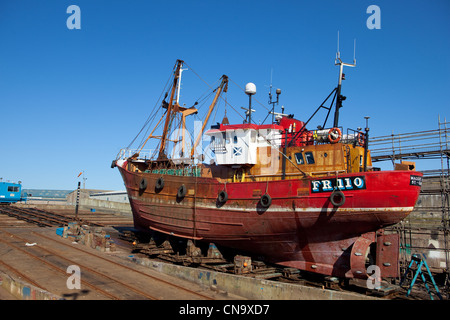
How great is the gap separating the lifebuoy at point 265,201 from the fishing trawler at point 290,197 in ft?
0.16

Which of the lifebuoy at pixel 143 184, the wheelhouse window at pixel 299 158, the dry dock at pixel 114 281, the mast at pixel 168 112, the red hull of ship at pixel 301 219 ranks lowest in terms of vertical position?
the dry dock at pixel 114 281

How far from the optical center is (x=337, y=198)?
14727mm

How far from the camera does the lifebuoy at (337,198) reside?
1438cm

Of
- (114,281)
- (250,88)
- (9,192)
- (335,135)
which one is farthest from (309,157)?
(9,192)

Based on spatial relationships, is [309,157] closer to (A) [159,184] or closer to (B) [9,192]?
(A) [159,184]

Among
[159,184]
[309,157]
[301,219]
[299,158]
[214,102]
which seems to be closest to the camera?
[301,219]

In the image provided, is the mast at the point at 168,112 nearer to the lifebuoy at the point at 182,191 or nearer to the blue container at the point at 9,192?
the lifebuoy at the point at 182,191

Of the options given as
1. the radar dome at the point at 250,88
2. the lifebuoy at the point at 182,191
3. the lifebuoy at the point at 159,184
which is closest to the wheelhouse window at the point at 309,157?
the radar dome at the point at 250,88

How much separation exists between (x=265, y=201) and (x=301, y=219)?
73.2 inches

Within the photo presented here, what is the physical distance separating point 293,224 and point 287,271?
7.40ft

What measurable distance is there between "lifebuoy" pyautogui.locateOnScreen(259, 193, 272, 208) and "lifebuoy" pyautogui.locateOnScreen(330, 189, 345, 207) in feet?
9.51

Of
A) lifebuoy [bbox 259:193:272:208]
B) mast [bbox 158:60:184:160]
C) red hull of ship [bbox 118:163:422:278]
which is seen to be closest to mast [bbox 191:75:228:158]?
mast [bbox 158:60:184:160]

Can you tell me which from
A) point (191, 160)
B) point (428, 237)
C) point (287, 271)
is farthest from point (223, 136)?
point (428, 237)
